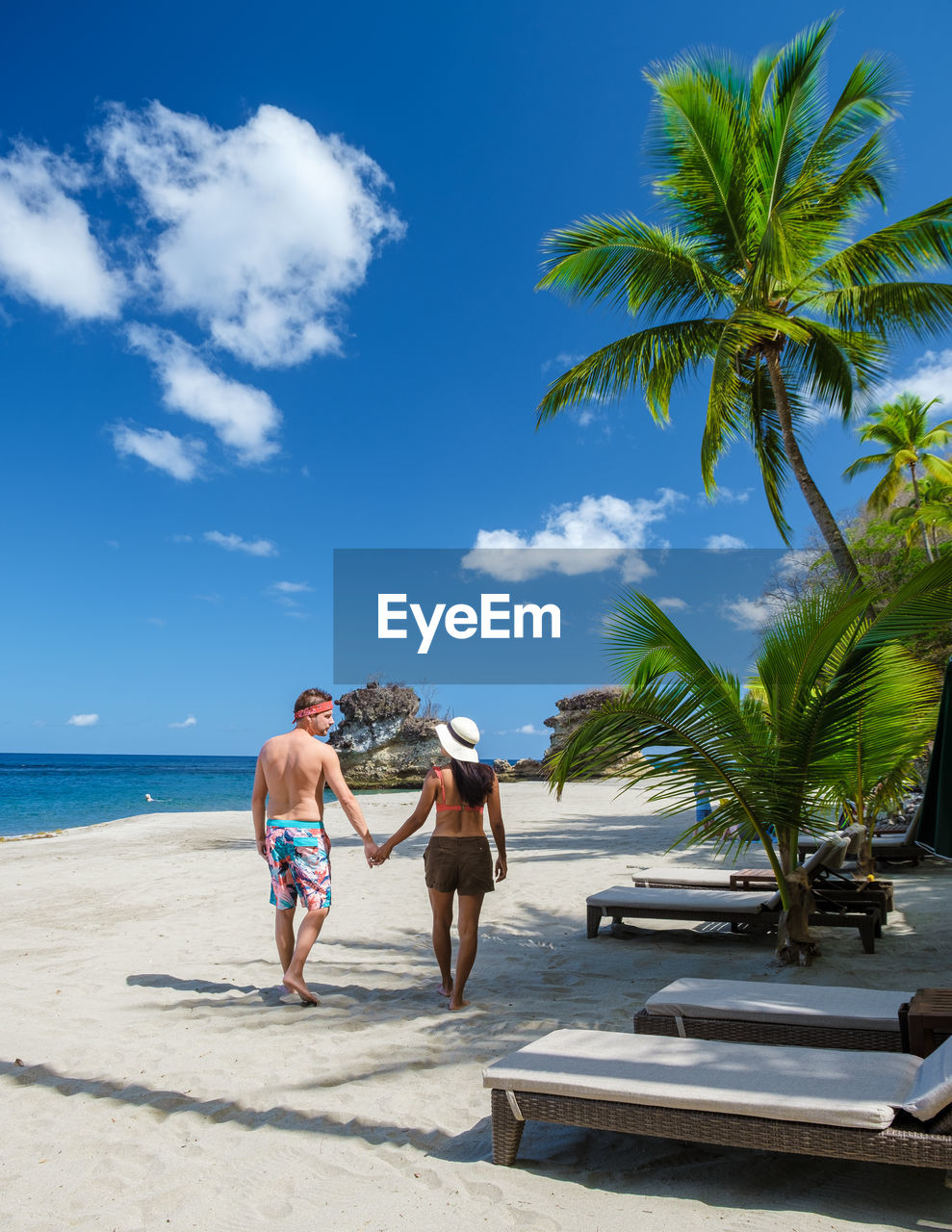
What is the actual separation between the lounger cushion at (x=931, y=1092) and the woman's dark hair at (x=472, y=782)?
8.43 feet

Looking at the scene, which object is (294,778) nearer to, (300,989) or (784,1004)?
(300,989)

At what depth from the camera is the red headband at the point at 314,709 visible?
5215mm

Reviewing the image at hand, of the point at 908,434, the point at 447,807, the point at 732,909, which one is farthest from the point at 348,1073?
the point at 908,434

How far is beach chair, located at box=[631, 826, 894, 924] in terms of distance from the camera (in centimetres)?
649

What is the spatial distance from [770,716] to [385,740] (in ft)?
117

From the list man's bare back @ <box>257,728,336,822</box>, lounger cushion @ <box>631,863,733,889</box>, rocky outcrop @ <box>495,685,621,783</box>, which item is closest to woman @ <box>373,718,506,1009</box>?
man's bare back @ <box>257,728,336,822</box>

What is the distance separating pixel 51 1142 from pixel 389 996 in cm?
227

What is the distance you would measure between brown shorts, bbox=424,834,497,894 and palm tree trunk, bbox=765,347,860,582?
6666 millimetres

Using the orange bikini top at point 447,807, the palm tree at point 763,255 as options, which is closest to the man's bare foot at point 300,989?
the orange bikini top at point 447,807

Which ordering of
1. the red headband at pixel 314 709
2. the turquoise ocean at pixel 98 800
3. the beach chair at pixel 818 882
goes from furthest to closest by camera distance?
the turquoise ocean at pixel 98 800 < the beach chair at pixel 818 882 < the red headband at pixel 314 709

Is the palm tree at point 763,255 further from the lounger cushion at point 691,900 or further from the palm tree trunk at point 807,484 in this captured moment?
the lounger cushion at point 691,900

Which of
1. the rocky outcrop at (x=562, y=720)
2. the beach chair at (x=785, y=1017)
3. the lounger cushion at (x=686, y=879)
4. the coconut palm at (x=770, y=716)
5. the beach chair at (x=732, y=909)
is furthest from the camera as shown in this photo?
the rocky outcrop at (x=562, y=720)

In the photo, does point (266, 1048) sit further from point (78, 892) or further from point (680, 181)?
point (680, 181)

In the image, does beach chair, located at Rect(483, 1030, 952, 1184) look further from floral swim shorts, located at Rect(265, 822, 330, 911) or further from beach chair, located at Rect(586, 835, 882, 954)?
beach chair, located at Rect(586, 835, 882, 954)
